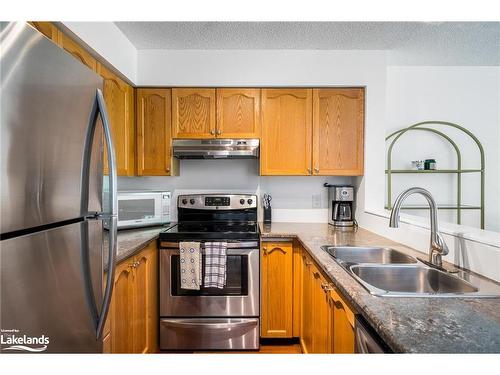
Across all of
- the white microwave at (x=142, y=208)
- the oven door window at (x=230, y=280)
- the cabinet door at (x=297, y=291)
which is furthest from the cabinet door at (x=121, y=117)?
the cabinet door at (x=297, y=291)

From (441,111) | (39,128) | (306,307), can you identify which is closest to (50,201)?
(39,128)

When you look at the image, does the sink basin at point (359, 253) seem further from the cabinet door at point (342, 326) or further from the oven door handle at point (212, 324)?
the oven door handle at point (212, 324)

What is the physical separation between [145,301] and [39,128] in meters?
1.53

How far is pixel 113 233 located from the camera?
42.9 inches

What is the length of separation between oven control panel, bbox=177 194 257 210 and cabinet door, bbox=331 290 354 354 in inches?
54.9

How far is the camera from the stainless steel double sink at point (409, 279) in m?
1.11

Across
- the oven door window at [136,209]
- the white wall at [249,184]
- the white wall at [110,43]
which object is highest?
the white wall at [110,43]

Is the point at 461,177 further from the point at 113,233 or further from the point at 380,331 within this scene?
the point at 113,233

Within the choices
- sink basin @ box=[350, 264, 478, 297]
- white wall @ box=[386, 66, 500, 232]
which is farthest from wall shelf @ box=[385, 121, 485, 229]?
sink basin @ box=[350, 264, 478, 297]

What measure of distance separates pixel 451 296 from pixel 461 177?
2.31 m

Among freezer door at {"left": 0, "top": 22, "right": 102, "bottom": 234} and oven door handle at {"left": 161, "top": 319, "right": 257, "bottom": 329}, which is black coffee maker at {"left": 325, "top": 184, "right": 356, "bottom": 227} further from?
freezer door at {"left": 0, "top": 22, "right": 102, "bottom": 234}

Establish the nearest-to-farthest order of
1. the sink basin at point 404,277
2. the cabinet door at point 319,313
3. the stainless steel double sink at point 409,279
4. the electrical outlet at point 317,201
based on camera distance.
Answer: the stainless steel double sink at point 409,279 < the sink basin at point 404,277 < the cabinet door at point 319,313 < the electrical outlet at point 317,201

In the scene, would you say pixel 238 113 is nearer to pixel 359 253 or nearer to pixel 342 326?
pixel 359 253

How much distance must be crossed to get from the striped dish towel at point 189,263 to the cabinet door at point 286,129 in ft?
2.88
